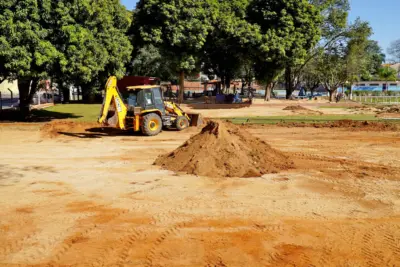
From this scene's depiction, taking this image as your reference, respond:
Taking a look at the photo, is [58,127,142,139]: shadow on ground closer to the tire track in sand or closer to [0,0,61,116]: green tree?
[0,0,61,116]: green tree

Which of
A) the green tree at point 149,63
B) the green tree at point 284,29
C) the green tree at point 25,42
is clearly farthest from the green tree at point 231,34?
the green tree at point 25,42

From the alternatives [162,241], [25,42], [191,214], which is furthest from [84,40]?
[162,241]

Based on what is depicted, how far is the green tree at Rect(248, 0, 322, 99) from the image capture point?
37125 millimetres

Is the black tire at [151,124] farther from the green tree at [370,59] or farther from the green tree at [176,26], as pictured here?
the green tree at [370,59]

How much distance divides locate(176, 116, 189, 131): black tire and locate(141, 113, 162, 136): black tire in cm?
132

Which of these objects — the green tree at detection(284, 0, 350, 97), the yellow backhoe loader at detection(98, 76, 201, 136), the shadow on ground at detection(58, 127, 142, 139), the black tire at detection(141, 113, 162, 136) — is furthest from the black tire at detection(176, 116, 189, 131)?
the green tree at detection(284, 0, 350, 97)

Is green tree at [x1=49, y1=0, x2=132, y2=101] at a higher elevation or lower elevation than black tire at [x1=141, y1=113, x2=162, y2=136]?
higher

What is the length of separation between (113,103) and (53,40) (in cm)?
669

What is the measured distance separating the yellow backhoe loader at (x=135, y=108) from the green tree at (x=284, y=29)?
18.1 m

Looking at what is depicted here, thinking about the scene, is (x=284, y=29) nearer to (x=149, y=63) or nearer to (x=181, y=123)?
(x=149, y=63)

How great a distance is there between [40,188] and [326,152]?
34.2 feet

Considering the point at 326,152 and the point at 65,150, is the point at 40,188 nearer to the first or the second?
the point at 65,150

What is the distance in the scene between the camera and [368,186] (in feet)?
37.2

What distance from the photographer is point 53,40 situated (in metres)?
24.0
